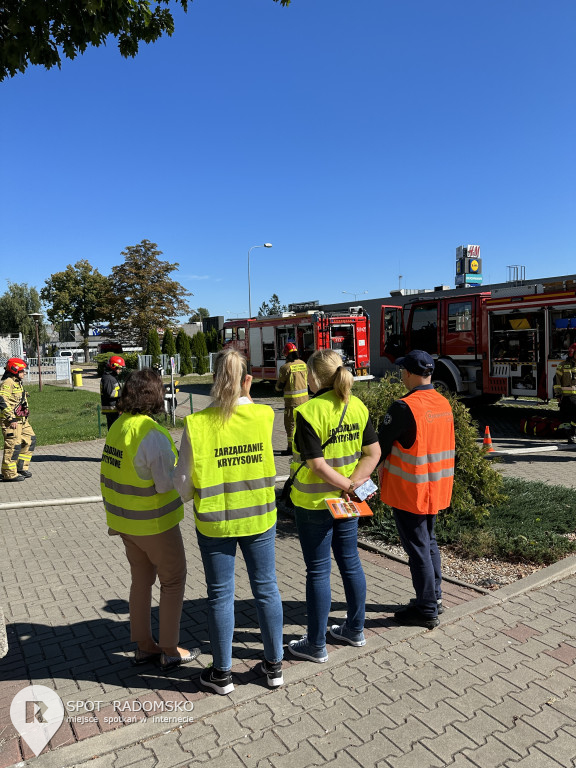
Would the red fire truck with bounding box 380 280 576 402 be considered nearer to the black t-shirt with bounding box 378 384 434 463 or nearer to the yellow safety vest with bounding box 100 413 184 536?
the black t-shirt with bounding box 378 384 434 463

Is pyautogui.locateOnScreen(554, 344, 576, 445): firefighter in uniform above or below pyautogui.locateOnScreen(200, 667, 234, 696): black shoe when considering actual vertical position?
above

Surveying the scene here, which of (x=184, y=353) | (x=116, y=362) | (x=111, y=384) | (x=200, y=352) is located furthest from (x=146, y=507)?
(x=184, y=353)

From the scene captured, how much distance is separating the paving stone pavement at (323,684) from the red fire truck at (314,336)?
13666mm

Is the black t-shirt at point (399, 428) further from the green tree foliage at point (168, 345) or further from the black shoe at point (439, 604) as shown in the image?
the green tree foliage at point (168, 345)

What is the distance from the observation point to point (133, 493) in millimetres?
3172

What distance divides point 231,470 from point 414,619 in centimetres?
182

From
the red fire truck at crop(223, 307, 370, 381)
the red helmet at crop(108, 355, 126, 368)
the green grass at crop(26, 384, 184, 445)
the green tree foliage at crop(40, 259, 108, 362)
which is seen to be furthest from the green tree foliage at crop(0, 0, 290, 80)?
the green tree foliage at crop(40, 259, 108, 362)

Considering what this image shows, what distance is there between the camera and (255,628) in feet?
12.5

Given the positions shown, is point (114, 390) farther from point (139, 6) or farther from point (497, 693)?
point (497, 693)

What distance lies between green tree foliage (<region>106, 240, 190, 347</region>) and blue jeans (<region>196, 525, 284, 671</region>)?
4773 cm

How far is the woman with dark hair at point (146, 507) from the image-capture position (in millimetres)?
3139

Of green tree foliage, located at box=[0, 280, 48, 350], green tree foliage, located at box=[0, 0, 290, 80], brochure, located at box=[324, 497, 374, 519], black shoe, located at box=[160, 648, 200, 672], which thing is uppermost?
green tree foliage, located at box=[0, 280, 48, 350]

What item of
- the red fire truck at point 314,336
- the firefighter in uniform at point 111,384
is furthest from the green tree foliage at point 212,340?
the firefighter in uniform at point 111,384

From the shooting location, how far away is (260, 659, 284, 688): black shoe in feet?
10.1
